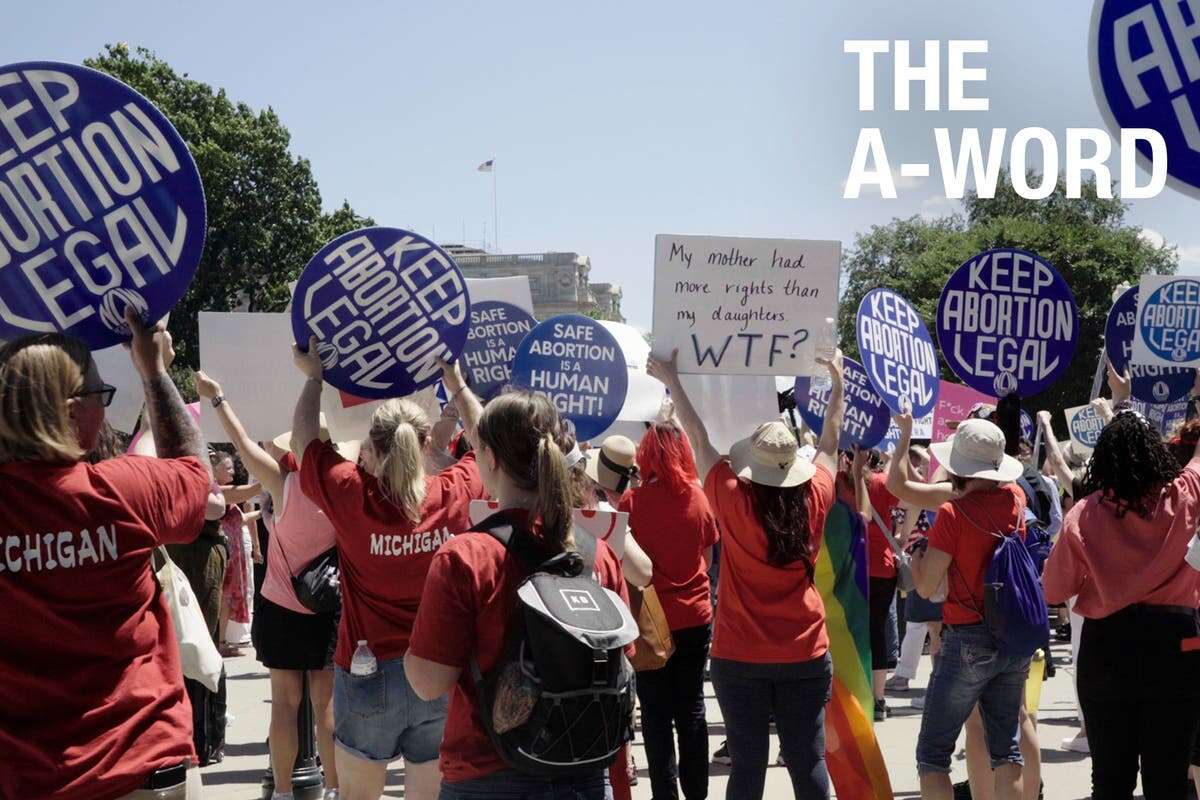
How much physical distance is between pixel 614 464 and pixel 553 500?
134 inches

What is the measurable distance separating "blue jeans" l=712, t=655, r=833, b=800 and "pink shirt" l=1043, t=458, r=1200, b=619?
107cm

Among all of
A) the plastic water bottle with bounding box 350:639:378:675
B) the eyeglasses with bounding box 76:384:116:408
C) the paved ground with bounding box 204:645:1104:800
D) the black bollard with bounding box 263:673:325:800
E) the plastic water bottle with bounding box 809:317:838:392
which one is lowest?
the paved ground with bounding box 204:645:1104:800

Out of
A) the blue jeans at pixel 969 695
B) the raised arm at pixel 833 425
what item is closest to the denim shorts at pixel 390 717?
the raised arm at pixel 833 425

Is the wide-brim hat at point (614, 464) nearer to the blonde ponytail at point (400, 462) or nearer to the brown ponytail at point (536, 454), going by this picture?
the blonde ponytail at point (400, 462)

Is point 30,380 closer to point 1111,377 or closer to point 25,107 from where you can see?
point 25,107

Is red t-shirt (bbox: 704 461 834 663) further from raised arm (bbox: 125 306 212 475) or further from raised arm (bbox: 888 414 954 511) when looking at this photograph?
raised arm (bbox: 125 306 212 475)

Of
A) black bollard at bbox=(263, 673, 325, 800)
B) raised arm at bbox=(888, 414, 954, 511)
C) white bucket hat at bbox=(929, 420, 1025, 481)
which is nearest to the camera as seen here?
white bucket hat at bbox=(929, 420, 1025, 481)

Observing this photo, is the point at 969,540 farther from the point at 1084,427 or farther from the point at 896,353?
the point at 1084,427

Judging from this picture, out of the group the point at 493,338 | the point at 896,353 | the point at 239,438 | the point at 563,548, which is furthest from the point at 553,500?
the point at 493,338

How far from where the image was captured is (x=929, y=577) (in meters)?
5.54

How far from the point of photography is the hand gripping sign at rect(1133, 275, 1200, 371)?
7770 mm

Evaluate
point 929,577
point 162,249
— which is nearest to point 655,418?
point 929,577

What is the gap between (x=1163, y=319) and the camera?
25.9 feet

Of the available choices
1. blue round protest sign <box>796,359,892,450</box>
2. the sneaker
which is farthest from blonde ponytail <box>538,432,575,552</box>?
the sneaker
